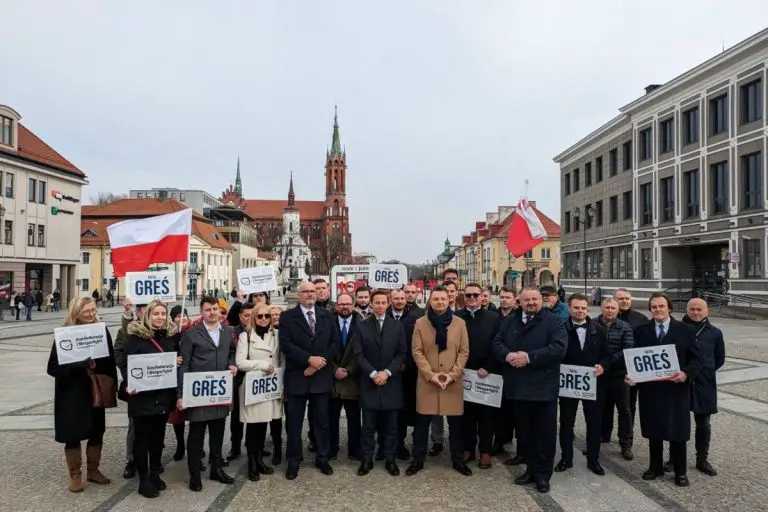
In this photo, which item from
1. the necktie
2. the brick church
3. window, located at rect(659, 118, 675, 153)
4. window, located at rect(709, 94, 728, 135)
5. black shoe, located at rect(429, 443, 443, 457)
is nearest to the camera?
the necktie

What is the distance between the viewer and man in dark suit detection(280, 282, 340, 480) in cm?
701

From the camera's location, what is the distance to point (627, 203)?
4506cm

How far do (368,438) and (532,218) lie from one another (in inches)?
394

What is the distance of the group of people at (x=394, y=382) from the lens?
6438 millimetres

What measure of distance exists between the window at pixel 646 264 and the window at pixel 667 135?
7.00m

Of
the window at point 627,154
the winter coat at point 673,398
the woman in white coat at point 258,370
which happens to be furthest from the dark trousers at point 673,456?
the window at point 627,154

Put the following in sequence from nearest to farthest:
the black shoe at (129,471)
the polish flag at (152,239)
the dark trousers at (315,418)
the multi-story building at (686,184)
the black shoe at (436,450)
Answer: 1. the black shoe at (129,471)
2. the dark trousers at (315,418)
3. the black shoe at (436,450)
4. the polish flag at (152,239)
5. the multi-story building at (686,184)

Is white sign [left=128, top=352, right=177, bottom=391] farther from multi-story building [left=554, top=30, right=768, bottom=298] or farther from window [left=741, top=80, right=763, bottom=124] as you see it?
window [left=741, top=80, right=763, bottom=124]

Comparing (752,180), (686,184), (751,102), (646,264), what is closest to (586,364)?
(752,180)

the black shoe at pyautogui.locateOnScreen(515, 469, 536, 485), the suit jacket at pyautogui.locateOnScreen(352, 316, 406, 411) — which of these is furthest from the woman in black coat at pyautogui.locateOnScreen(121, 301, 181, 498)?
the black shoe at pyautogui.locateOnScreen(515, 469, 536, 485)

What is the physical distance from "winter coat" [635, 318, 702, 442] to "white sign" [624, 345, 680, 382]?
0.09 metres

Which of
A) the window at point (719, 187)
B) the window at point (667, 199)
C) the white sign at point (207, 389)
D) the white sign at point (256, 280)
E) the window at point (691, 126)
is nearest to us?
the white sign at point (207, 389)

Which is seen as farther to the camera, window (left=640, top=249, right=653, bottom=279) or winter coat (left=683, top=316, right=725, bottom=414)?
window (left=640, top=249, right=653, bottom=279)

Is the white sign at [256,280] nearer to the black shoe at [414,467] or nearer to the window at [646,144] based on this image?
the black shoe at [414,467]
